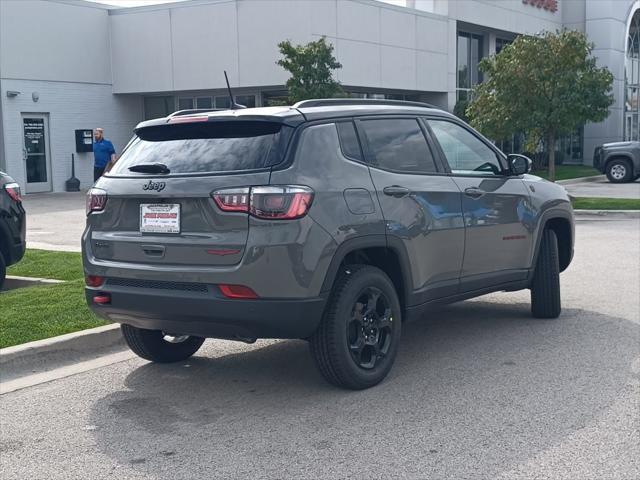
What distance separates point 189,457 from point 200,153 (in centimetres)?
195

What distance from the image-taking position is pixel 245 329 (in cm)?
530

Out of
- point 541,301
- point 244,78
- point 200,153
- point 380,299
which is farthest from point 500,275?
point 244,78

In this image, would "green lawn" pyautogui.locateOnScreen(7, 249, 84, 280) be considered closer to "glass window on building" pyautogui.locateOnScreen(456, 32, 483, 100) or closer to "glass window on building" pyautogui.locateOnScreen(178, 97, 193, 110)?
"glass window on building" pyautogui.locateOnScreen(178, 97, 193, 110)

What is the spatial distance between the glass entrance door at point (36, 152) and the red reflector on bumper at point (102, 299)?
74.4ft

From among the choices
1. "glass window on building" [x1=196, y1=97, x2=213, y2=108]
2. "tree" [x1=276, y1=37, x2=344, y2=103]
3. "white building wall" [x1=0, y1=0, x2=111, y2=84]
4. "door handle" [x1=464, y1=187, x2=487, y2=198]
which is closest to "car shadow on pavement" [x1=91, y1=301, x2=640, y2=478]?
"door handle" [x1=464, y1=187, x2=487, y2=198]

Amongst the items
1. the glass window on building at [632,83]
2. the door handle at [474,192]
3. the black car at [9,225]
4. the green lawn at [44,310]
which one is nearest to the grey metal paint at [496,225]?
the door handle at [474,192]

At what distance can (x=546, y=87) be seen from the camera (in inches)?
877

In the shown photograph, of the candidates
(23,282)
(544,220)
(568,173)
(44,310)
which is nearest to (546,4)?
(568,173)

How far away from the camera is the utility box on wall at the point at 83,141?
94.2 ft

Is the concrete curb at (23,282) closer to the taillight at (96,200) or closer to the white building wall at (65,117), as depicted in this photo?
the taillight at (96,200)

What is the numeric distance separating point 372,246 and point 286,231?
0.77 metres

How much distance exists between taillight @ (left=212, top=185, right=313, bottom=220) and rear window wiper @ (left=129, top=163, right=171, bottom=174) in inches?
20.9

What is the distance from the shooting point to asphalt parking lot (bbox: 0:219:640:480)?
4.55 meters

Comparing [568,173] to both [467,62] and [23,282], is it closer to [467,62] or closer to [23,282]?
[467,62]
